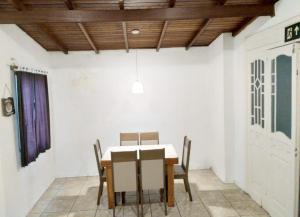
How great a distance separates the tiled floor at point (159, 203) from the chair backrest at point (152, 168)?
0.49 metres

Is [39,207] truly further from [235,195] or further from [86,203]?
[235,195]

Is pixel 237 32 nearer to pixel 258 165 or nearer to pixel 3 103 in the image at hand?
pixel 258 165

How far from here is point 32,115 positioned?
4121mm

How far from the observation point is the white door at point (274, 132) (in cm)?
311

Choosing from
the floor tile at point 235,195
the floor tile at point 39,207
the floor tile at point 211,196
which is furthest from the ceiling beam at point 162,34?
the floor tile at point 39,207

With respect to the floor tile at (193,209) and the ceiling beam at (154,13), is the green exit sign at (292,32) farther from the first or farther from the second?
the floor tile at (193,209)

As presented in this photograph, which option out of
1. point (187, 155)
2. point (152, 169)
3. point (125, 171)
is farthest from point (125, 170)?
point (187, 155)

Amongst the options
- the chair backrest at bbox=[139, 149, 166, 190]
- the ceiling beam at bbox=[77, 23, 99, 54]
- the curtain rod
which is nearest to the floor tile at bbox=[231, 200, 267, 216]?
the chair backrest at bbox=[139, 149, 166, 190]

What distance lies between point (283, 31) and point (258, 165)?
2.01 m

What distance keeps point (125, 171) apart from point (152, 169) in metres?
0.39

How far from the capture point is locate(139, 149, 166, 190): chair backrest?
362 cm

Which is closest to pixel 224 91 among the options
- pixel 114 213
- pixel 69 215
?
pixel 114 213

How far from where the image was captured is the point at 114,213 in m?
3.71

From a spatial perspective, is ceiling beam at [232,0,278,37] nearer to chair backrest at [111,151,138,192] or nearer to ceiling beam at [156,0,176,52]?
ceiling beam at [156,0,176,52]
